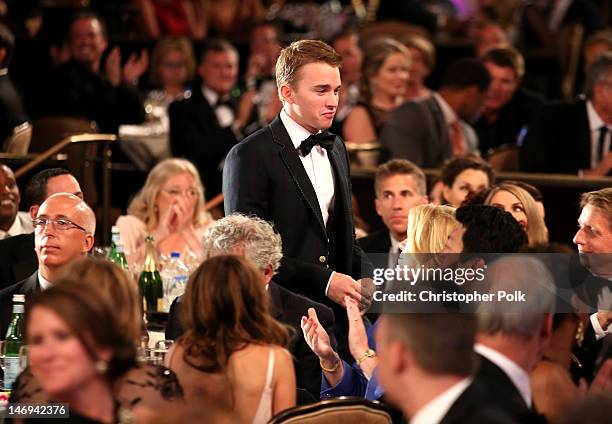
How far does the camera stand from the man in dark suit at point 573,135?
8.47m

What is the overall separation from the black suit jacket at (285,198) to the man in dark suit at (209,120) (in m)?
3.85

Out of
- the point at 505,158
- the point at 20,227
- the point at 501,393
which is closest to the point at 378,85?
the point at 505,158

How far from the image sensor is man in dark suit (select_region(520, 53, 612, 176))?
847 cm

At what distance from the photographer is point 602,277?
5438 mm

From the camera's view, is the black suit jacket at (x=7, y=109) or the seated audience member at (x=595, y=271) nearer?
the seated audience member at (x=595, y=271)

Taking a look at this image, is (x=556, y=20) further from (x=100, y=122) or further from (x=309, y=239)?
(x=309, y=239)

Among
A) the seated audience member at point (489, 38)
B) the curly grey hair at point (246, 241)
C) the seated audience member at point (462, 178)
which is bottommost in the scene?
the curly grey hair at point (246, 241)

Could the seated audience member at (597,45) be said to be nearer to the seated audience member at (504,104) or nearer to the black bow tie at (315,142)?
the seated audience member at (504,104)

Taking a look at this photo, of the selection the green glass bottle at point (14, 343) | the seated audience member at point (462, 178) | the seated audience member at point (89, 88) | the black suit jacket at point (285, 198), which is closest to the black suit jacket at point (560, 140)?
the seated audience member at point (462, 178)

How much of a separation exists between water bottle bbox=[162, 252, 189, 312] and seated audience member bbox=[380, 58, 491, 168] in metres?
2.05

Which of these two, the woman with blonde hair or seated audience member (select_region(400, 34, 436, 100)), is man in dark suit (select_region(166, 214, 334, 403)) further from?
seated audience member (select_region(400, 34, 436, 100))

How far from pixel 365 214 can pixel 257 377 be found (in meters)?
4.34

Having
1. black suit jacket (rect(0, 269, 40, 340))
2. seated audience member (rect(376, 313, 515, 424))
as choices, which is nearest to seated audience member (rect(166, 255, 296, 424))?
seated audience member (rect(376, 313, 515, 424))

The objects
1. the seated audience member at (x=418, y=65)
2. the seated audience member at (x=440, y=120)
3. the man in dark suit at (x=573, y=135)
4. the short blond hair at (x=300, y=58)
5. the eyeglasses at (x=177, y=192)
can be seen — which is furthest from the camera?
the seated audience member at (x=418, y=65)
